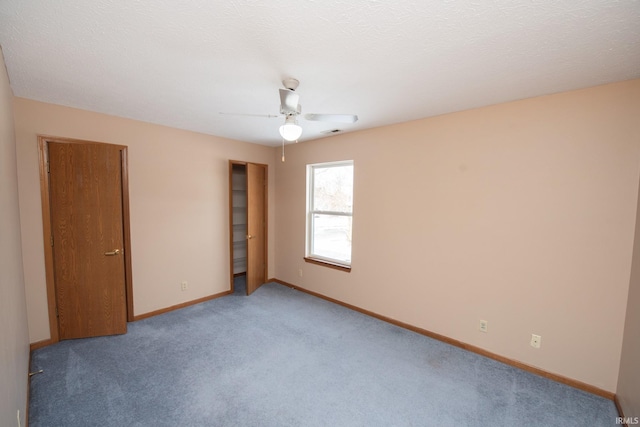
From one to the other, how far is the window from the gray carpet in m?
1.23

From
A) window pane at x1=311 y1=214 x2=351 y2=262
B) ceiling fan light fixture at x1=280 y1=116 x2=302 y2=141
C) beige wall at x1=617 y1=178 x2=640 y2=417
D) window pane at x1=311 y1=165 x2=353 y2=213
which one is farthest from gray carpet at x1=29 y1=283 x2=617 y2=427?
ceiling fan light fixture at x1=280 y1=116 x2=302 y2=141

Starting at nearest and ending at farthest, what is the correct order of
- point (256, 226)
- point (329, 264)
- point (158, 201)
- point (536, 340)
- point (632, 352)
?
1. point (632, 352)
2. point (536, 340)
3. point (158, 201)
4. point (329, 264)
5. point (256, 226)

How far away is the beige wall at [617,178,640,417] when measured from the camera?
1.72 m

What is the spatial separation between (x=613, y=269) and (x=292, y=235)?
12.1ft

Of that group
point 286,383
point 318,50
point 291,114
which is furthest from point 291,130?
point 286,383

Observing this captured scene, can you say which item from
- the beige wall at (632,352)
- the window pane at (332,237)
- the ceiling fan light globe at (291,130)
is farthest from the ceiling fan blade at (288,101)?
the beige wall at (632,352)

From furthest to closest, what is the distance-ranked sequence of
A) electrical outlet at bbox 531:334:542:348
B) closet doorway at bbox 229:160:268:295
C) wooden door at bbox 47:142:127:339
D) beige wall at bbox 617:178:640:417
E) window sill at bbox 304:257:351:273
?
1. closet doorway at bbox 229:160:268:295
2. window sill at bbox 304:257:351:273
3. wooden door at bbox 47:142:127:339
4. electrical outlet at bbox 531:334:542:348
5. beige wall at bbox 617:178:640:417

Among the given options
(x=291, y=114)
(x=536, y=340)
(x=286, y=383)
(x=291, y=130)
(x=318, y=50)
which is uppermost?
(x=318, y=50)

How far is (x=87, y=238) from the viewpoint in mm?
2775

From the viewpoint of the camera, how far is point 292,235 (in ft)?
14.6

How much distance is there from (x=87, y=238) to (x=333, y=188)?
3.03 m

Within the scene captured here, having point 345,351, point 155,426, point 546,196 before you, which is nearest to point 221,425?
point 155,426

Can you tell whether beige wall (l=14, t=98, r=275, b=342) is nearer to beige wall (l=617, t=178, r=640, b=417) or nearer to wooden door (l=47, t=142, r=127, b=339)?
wooden door (l=47, t=142, r=127, b=339)

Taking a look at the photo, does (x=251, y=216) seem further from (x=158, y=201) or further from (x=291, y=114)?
(x=291, y=114)
